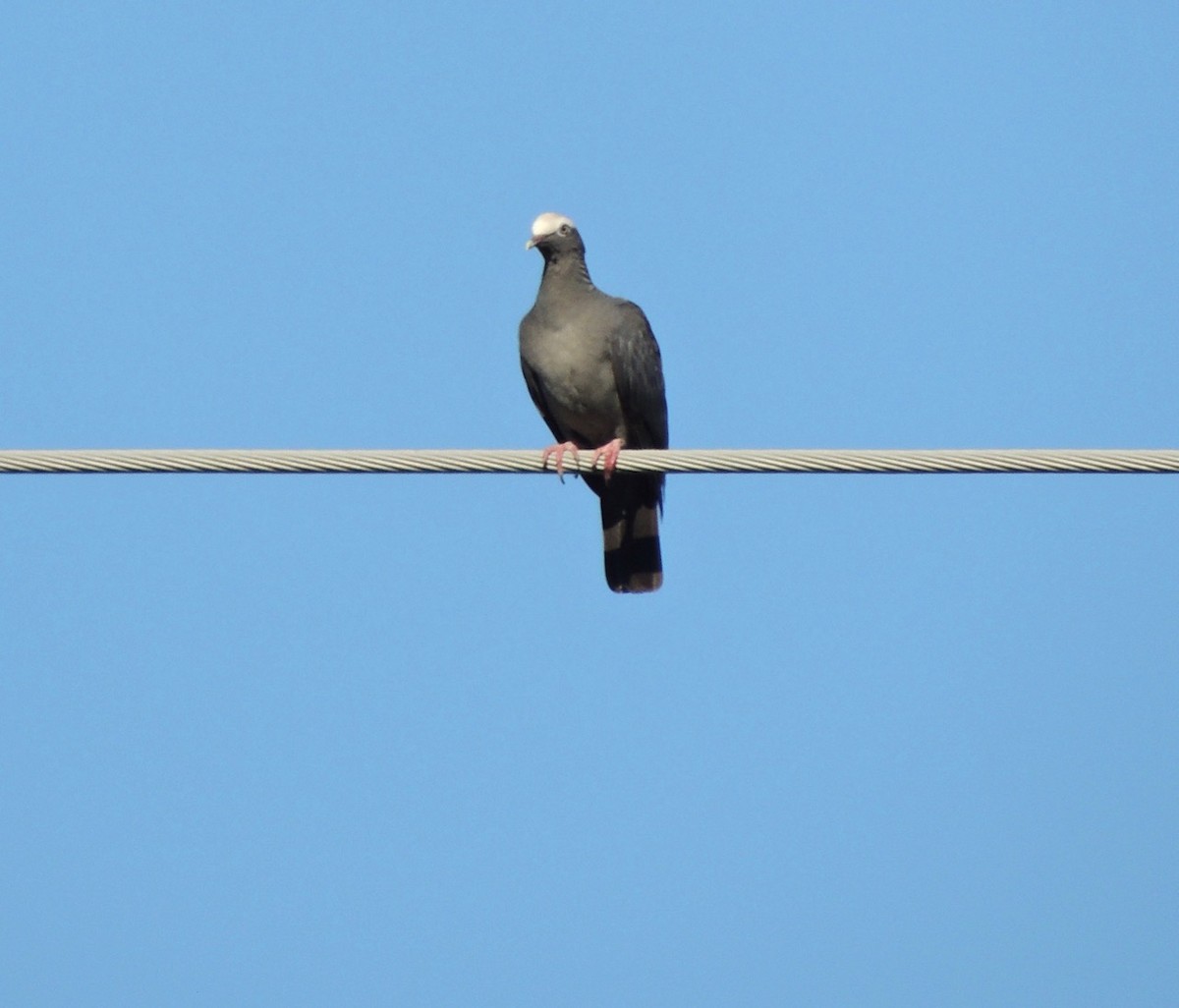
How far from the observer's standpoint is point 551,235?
9.08 meters

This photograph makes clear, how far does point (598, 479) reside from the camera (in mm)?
8945

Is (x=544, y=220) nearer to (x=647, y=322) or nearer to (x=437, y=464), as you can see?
(x=647, y=322)

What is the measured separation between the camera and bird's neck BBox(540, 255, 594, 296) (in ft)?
29.8

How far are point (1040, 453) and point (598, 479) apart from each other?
10.9 feet

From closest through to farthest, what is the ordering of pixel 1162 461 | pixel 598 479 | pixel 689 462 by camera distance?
pixel 1162 461 < pixel 689 462 < pixel 598 479

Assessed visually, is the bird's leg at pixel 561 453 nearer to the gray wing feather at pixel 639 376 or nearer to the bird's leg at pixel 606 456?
the bird's leg at pixel 606 456

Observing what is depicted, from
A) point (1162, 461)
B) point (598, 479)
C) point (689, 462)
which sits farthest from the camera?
point (598, 479)

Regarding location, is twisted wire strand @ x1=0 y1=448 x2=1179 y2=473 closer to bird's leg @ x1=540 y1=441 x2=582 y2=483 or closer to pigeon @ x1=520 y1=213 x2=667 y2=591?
bird's leg @ x1=540 y1=441 x2=582 y2=483

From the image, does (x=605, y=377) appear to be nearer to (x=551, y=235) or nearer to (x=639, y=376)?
(x=639, y=376)

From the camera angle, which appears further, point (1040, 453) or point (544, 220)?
point (544, 220)

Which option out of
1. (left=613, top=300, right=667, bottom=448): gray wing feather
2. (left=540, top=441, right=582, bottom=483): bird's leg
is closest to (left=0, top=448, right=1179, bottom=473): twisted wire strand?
(left=540, top=441, right=582, bottom=483): bird's leg

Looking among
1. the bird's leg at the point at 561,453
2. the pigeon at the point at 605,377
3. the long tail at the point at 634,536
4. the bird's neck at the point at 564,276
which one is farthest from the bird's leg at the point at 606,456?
the bird's neck at the point at 564,276

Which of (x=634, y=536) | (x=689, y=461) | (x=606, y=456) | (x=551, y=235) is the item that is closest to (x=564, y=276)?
(x=551, y=235)

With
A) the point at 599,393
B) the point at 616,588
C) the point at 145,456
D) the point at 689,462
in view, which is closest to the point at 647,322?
the point at 599,393
